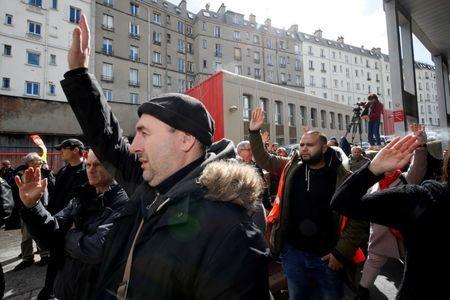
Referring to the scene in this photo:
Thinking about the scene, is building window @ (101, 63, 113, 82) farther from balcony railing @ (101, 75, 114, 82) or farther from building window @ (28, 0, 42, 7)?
building window @ (28, 0, 42, 7)

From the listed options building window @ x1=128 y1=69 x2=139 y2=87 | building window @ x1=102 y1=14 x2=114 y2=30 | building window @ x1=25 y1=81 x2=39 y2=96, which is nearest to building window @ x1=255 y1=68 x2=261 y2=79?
building window @ x1=128 y1=69 x2=139 y2=87

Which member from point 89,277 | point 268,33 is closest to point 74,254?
point 89,277

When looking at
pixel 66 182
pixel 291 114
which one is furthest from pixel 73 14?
pixel 66 182

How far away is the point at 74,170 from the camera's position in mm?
4254

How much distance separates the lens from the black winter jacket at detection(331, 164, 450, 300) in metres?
1.48

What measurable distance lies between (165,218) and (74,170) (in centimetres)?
367

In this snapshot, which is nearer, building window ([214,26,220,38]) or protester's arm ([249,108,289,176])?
protester's arm ([249,108,289,176])

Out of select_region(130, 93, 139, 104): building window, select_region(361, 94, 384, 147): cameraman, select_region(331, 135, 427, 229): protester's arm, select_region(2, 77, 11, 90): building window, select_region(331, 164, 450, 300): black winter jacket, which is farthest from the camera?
select_region(130, 93, 139, 104): building window

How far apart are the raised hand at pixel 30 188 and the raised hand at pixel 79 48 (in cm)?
82

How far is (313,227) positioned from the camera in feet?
9.37

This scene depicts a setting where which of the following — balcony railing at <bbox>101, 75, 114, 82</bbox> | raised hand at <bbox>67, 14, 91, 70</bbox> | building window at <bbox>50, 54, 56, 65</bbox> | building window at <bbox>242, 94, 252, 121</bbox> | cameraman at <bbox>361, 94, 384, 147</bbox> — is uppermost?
building window at <bbox>50, 54, 56, 65</bbox>

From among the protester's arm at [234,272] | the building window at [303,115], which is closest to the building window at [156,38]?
the building window at [303,115]

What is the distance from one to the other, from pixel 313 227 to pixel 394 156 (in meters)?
1.38

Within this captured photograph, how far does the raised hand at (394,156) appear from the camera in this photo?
1.68 meters
